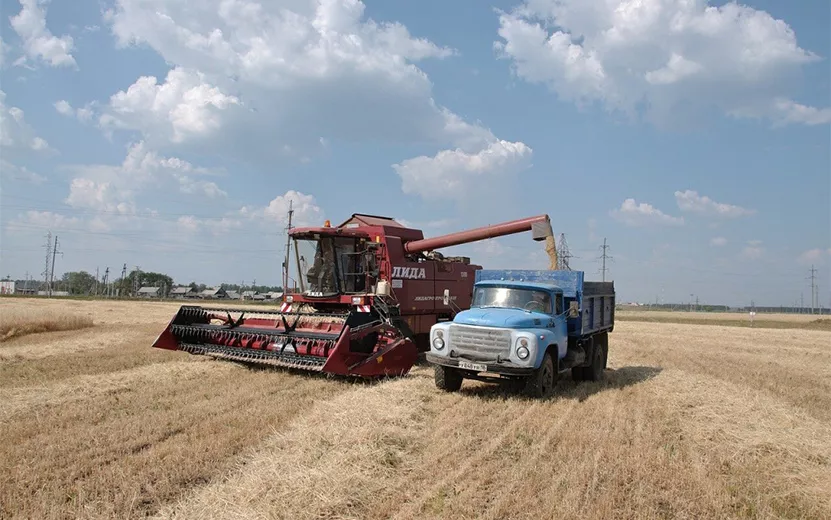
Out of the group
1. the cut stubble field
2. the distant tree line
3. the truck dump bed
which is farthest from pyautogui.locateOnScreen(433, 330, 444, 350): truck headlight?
the distant tree line

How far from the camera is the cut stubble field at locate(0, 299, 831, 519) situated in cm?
462

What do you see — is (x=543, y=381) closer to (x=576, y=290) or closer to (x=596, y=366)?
(x=576, y=290)

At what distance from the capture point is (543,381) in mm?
9289

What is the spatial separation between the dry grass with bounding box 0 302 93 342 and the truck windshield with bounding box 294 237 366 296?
1030 cm

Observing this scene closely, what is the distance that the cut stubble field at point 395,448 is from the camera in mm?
4625

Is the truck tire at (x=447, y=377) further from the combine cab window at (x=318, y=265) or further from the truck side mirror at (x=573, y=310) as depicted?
the combine cab window at (x=318, y=265)

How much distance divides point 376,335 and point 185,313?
5.13 metres

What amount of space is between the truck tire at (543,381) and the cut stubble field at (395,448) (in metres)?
0.24

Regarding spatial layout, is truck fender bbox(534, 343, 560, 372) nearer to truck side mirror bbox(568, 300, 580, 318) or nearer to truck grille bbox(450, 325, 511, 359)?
truck grille bbox(450, 325, 511, 359)

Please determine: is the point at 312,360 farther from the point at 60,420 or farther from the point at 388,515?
the point at 388,515

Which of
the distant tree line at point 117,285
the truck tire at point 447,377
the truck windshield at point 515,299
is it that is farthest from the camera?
the distant tree line at point 117,285

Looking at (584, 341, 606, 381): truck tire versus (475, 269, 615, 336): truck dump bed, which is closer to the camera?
(475, 269, 615, 336): truck dump bed

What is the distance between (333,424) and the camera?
268 inches

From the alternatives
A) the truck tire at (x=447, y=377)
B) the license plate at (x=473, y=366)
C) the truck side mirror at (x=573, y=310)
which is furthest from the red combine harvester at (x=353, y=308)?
the truck side mirror at (x=573, y=310)
